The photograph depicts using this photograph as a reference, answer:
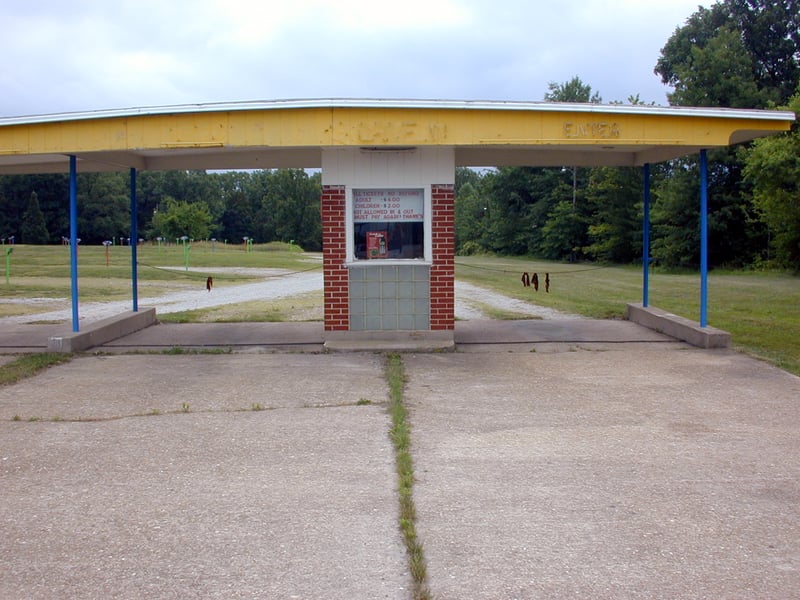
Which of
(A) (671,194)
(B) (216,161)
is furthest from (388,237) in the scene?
(A) (671,194)

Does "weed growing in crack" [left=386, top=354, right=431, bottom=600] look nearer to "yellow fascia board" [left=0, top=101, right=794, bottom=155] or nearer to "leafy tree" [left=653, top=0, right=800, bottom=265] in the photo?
"yellow fascia board" [left=0, top=101, right=794, bottom=155]

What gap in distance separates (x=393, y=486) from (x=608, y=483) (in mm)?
1420

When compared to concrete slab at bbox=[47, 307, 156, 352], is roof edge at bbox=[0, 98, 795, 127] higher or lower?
higher

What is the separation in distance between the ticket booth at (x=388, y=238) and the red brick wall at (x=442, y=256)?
0.04 ft

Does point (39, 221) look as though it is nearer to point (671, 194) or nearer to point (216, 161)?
point (671, 194)

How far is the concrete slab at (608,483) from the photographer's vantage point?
392cm

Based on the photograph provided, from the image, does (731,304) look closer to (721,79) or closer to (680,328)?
(680,328)

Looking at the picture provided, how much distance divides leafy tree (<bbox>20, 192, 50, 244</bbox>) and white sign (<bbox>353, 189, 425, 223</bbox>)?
73.9 m

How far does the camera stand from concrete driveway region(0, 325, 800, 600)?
12.9 feet

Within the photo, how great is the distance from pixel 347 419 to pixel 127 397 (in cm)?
248

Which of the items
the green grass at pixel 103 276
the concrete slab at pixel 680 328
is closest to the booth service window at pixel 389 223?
the concrete slab at pixel 680 328

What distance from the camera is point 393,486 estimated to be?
5188mm

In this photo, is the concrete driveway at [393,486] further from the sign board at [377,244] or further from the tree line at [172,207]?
the tree line at [172,207]

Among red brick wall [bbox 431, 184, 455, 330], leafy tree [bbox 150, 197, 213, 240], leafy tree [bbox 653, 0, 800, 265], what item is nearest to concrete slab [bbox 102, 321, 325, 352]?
red brick wall [bbox 431, 184, 455, 330]
